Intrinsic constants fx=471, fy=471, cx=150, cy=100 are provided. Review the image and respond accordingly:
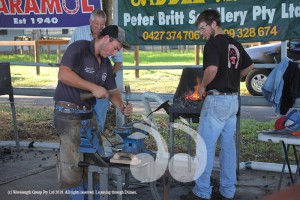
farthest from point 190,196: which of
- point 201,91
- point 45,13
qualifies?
point 45,13

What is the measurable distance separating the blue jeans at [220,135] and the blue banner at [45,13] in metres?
3.24

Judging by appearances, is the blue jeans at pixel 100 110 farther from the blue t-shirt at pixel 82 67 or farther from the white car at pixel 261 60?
the white car at pixel 261 60

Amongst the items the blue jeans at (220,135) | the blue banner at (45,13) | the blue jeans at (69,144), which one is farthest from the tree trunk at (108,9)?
the blue jeans at (69,144)

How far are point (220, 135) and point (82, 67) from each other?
1965 millimetres

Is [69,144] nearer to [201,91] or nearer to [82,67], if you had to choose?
[82,67]

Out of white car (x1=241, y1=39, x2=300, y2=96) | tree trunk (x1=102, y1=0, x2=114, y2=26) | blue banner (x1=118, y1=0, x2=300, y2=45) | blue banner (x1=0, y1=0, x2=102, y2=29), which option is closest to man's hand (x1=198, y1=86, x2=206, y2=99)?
blue banner (x1=118, y1=0, x2=300, y2=45)

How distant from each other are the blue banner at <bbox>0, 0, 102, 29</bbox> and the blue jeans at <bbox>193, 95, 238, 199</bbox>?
324 centimetres

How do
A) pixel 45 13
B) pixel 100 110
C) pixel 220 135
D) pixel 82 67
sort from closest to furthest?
pixel 82 67
pixel 220 135
pixel 100 110
pixel 45 13

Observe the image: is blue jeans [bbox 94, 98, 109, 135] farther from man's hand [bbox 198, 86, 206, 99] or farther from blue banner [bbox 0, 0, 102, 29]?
blue banner [bbox 0, 0, 102, 29]

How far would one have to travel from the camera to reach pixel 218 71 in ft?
16.3

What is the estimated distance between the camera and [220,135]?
5254mm

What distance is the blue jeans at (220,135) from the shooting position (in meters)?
5.00

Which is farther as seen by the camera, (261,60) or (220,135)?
(261,60)

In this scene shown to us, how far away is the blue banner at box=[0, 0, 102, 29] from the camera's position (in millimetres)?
7539
